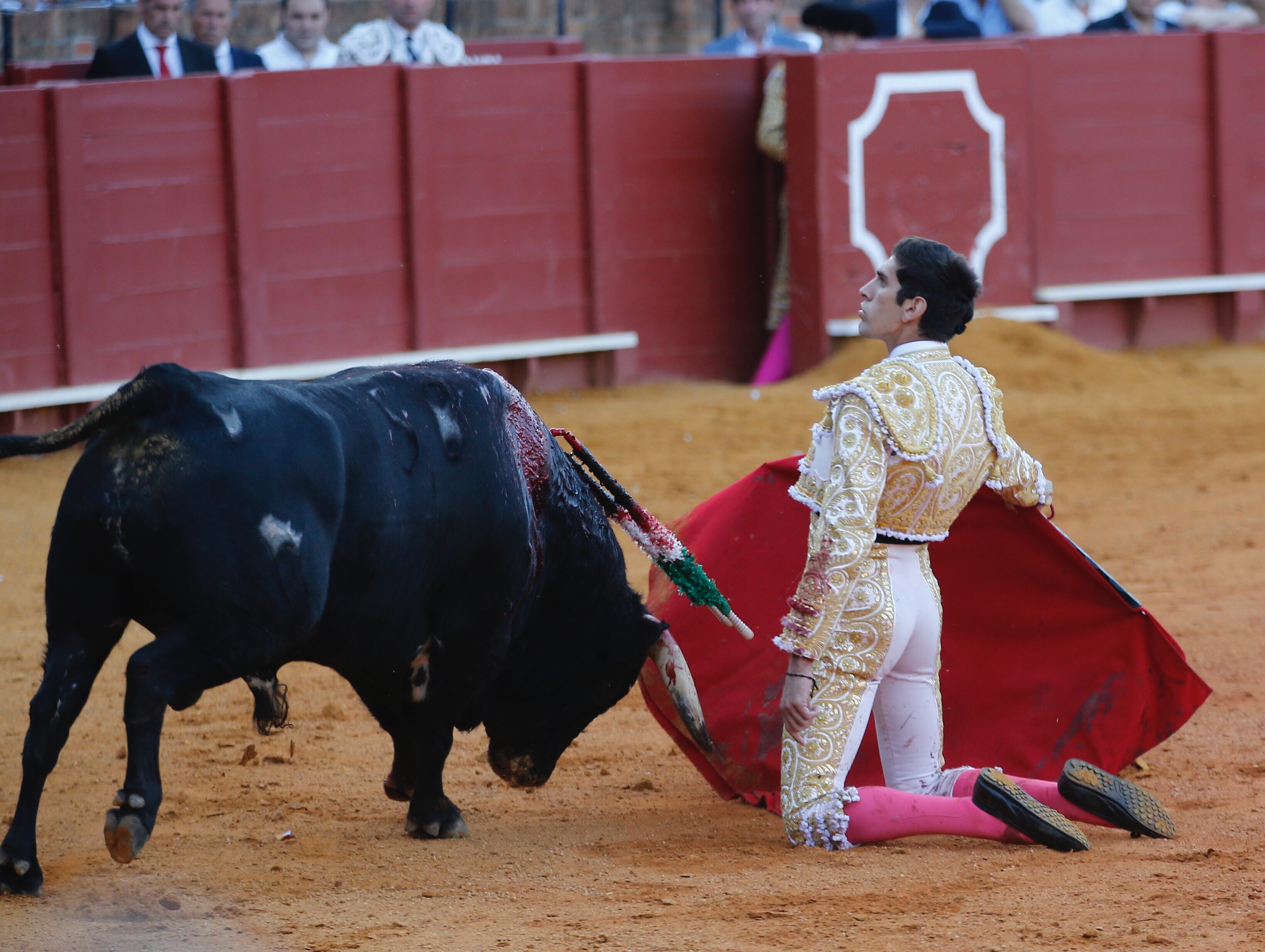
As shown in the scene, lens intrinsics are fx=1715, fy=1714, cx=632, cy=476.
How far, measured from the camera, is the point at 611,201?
27.9 feet

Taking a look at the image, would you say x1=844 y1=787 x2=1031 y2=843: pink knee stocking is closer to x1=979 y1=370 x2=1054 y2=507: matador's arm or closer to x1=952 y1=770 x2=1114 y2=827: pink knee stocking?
x1=952 y1=770 x2=1114 y2=827: pink knee stocking

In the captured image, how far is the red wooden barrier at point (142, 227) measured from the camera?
695 cm

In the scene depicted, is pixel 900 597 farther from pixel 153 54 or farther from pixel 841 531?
pixel 153 54

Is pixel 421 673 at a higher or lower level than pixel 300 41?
lower

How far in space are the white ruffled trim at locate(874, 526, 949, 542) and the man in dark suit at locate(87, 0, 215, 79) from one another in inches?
206

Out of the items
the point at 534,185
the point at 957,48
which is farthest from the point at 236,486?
the point at 957,48

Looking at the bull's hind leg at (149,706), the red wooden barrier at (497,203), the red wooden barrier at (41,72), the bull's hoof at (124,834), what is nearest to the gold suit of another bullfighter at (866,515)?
the bull's hind leg at (149,706)

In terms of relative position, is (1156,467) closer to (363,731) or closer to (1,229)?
(363,731)

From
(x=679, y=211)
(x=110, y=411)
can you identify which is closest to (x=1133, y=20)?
(x=679, y=211)

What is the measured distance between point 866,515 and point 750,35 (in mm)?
7082

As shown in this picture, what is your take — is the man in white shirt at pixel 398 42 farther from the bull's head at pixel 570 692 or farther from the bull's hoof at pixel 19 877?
the bull's hoof at pixel 19 877

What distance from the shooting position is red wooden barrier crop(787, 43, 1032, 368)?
8531 mm

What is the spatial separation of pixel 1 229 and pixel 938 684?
484 centimetres

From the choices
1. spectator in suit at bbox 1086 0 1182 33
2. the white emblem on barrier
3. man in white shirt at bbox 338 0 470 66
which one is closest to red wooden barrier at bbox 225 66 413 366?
man in white shirt at bbox 338 0 470 66
